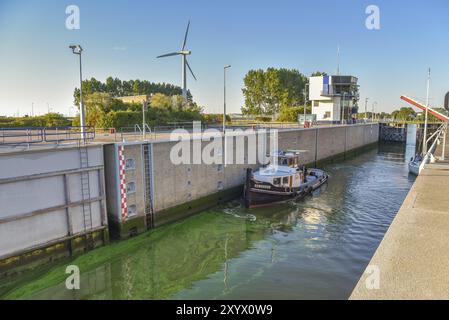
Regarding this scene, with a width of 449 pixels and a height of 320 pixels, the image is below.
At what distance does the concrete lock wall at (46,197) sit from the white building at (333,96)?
6459 cm

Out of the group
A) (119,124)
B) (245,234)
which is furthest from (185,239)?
(119,124)

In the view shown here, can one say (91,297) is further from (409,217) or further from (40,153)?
(409,217)

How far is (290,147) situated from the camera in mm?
40375

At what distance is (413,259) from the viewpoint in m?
7.49

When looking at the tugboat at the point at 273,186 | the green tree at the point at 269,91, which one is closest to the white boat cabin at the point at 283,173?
the tugboat at the point at 273,186

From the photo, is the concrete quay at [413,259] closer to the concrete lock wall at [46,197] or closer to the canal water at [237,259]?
the canal water at [237,259]

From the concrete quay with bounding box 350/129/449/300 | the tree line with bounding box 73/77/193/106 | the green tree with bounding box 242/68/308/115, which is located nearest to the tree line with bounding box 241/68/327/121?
the green tree with bounding box 242/68/308/115

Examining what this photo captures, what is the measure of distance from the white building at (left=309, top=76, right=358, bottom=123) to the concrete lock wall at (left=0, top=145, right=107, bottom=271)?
6459cm

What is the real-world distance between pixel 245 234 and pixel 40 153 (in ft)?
39.3

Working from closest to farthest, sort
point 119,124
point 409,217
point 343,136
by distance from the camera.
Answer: point 409,217, point 119,124, point 343,136

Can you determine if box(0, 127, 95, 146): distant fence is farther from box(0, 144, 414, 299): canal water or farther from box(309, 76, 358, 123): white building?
box(309, 76, 358, 123): white building

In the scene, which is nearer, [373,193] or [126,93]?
[373,193]

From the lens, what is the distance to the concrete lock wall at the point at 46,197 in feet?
48.5

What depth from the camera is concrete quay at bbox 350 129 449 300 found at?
6.27m
